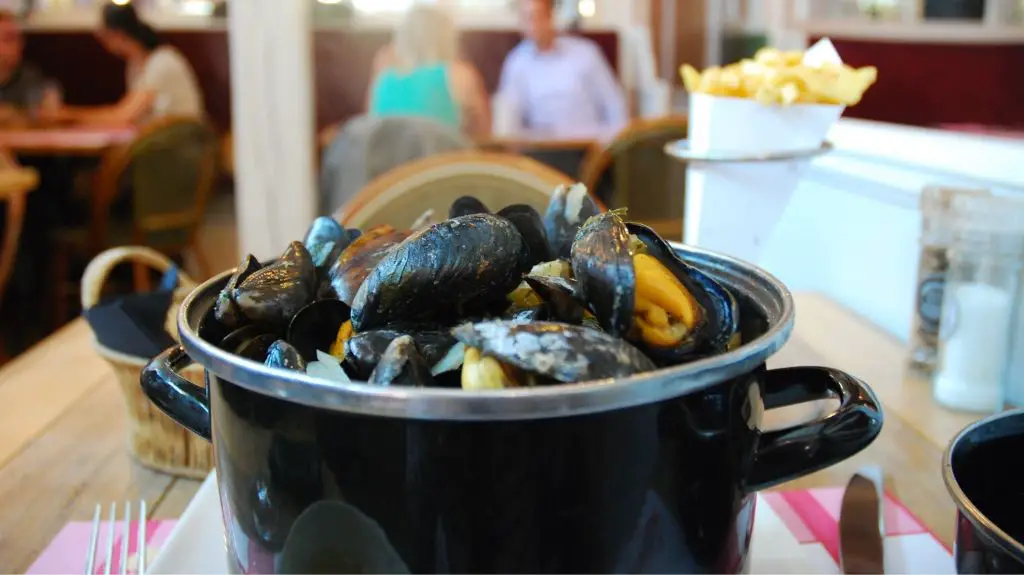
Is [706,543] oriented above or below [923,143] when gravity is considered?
below

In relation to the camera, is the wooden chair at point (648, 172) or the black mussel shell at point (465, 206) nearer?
the black mussel shell at point (465, 206)

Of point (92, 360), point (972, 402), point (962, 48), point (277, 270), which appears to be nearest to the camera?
point (277, 270)

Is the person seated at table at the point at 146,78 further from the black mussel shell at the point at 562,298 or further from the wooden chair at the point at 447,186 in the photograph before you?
the black mussel shell at the point at 562,298

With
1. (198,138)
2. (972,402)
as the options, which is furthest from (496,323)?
(198,138)

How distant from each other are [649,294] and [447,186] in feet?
2.47

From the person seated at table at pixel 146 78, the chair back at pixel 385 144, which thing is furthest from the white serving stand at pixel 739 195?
the person seated at table at pixel 146 78

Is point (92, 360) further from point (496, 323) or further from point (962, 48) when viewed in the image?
point (962, 48)

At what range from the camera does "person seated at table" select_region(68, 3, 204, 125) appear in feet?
11.2

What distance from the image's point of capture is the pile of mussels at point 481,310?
288 mm

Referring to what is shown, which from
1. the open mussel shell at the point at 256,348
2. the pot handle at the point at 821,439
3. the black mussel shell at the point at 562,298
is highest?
the black mussel shell at the point at 562,298

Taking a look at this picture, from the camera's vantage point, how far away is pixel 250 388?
273 mm

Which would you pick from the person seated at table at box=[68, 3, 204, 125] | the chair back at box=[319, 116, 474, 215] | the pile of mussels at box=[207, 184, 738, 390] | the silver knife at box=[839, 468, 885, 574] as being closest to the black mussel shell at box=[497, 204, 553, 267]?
the pile of mussels at box=[207, 184, 738, 390]

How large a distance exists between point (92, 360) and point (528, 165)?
561 mm

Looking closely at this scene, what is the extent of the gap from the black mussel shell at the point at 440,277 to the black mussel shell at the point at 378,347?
0.02 m
